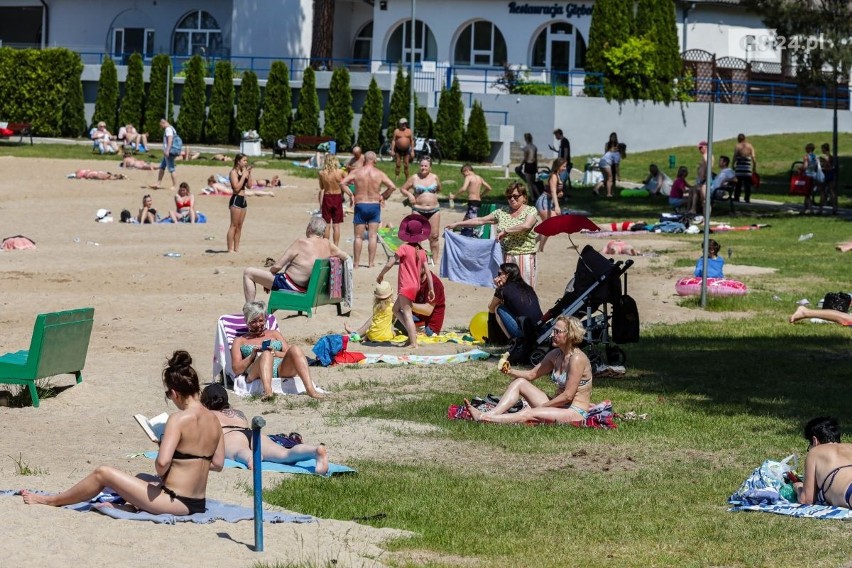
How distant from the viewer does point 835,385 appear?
13852 millimetres

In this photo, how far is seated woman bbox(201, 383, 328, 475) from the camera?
1008 centimetres

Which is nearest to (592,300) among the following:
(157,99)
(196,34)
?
(157,99)

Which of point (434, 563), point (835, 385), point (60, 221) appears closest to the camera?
point (434, 563)

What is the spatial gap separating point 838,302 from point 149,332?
317 inches

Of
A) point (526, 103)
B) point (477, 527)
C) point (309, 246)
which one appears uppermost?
point (526, 103)

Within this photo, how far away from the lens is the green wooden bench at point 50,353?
12.5 meters

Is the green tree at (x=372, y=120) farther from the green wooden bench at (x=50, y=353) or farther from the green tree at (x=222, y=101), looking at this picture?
the green wooden bench at (x=50, y=353)

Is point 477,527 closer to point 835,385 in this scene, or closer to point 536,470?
point 536,470

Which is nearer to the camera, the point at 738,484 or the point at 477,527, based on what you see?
the point at 477,527

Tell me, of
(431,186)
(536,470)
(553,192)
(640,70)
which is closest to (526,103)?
(640,70)

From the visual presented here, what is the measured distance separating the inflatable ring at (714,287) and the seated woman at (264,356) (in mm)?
7766

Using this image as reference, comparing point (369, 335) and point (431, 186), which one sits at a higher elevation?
point (431, 186)

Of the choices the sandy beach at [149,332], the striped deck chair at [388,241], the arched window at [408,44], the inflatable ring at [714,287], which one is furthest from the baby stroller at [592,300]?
the arched window at [408,44]

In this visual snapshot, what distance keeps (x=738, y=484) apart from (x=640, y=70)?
115 feet
